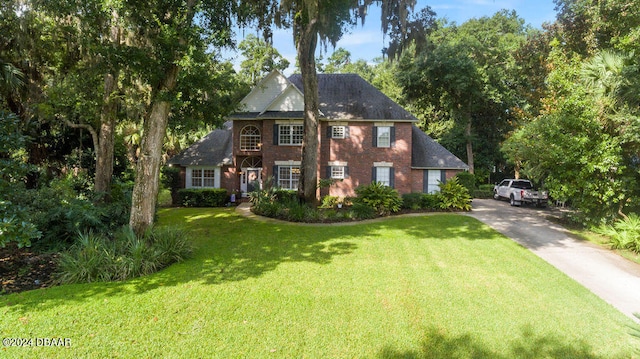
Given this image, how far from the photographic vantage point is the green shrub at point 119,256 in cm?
650

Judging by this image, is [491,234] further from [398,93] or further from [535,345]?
[398,93]

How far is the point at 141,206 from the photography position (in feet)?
27.3

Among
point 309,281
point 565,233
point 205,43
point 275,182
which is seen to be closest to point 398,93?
point 275,182

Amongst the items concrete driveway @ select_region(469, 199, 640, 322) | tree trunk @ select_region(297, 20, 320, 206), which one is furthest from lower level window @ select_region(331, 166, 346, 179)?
concrete driveway @ select_region(469, 199, 640, 322)

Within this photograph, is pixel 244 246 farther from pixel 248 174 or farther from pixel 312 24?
pixel 248 174

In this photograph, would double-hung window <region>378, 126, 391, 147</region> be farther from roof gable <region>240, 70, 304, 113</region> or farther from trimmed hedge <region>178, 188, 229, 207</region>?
trimmed hedge <region>178, 188, 229, 207</region>

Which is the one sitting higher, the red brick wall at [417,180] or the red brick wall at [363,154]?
the red brick wall at [363,154]

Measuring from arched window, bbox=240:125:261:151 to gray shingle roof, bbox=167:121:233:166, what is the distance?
133 centimetres

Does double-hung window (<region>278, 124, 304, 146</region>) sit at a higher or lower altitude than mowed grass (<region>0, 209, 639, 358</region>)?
higher

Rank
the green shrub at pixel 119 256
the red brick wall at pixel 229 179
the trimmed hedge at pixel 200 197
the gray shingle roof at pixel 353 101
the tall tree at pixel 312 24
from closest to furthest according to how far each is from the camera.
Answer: the green shrub at pixel 119 256, the tall tree at pixel 312 24, the trimmed hedge at pixel 200 197, the gray shingle roof at pixel 353 101, the red brick wall at pixel 229 179

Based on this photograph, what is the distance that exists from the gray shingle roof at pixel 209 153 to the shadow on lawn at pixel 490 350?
17.7 metres

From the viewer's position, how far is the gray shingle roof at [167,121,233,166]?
20.6 meters

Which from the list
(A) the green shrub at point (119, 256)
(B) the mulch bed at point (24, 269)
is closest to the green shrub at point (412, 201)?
(A) the green shrub at point (119, 256)

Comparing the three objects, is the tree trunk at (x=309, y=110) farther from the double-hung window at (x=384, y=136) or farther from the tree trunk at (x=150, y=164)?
the tree trunk at (x=150, y=164)
